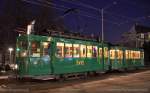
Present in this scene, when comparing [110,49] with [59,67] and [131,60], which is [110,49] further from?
[59,67]

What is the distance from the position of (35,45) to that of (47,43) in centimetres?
98

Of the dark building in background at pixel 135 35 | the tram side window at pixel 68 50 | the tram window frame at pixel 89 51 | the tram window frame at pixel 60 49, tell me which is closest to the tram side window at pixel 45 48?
the tram window frame at pixel 60 49

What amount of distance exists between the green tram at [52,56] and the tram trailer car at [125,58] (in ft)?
19.7

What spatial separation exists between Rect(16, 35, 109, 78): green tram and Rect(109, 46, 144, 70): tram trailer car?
6.01 metres

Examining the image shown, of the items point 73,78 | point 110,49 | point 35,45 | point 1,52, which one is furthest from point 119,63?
point 1,52

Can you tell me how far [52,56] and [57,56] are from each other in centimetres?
54

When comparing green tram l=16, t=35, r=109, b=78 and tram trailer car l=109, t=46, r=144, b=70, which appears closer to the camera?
green tram l=16, t=35, r=109, b=78

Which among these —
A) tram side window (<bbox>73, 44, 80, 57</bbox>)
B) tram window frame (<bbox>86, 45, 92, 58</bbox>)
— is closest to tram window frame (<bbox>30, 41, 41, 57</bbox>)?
tram side window (<bbox>73, 44, 80, 57</bbox>)

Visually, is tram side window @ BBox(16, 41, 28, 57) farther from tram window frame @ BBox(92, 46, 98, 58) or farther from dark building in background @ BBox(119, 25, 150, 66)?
dark building in background @ BBox(119, 25, 150, 66)

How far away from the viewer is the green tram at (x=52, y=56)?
1888cm

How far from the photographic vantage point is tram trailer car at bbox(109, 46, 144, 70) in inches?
1196

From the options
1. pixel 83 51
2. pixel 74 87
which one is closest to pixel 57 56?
pixel 83 51

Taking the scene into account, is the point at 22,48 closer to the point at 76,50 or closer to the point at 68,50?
the point at 68,50

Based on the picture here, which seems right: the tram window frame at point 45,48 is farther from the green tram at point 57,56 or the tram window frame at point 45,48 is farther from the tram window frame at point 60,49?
the tram window frame at point 60,49
